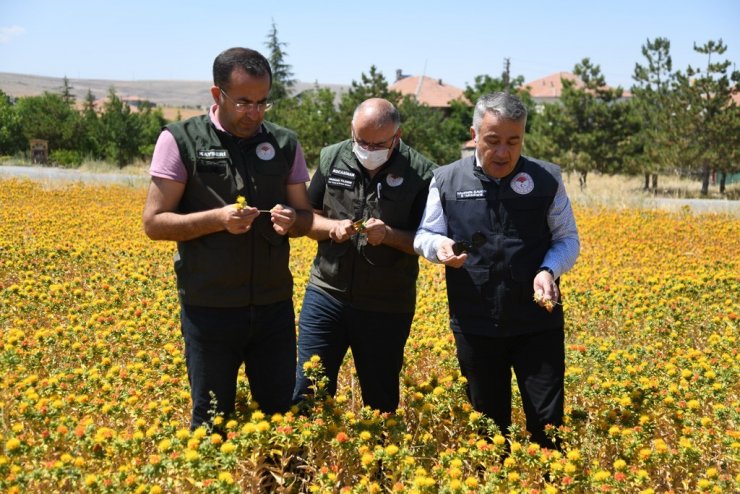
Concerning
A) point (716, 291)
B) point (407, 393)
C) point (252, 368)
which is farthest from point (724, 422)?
point (716, 291)

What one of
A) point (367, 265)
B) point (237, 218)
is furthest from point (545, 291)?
point (237, 218)

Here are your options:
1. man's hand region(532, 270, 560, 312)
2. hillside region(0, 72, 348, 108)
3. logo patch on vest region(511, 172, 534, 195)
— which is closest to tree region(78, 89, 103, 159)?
logo patch on vest region(511, 172, 534, 195)

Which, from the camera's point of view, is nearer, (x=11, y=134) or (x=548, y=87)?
(x=11, y=134)

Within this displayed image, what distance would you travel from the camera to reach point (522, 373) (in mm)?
3297

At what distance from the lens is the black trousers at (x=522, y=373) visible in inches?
128

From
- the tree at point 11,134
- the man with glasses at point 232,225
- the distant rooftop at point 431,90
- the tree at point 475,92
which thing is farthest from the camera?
the distant rooftop at point 431,90

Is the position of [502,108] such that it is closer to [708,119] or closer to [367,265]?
[367,265]

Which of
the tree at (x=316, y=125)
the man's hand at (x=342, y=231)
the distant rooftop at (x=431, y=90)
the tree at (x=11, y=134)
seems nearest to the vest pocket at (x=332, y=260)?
the man's hand at (x=342, y=231)

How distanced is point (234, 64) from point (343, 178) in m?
0.89

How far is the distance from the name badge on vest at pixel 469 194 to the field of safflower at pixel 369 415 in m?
0.92

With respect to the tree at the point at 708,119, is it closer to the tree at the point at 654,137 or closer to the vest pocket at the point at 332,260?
the tree at the point at 654,137

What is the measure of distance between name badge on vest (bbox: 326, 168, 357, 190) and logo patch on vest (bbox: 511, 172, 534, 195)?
0.77 meters

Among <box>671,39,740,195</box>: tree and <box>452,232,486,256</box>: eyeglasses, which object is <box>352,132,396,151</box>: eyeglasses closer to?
<box>452,232,486,256</box>: eyeglasses

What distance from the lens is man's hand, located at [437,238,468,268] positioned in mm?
3081
